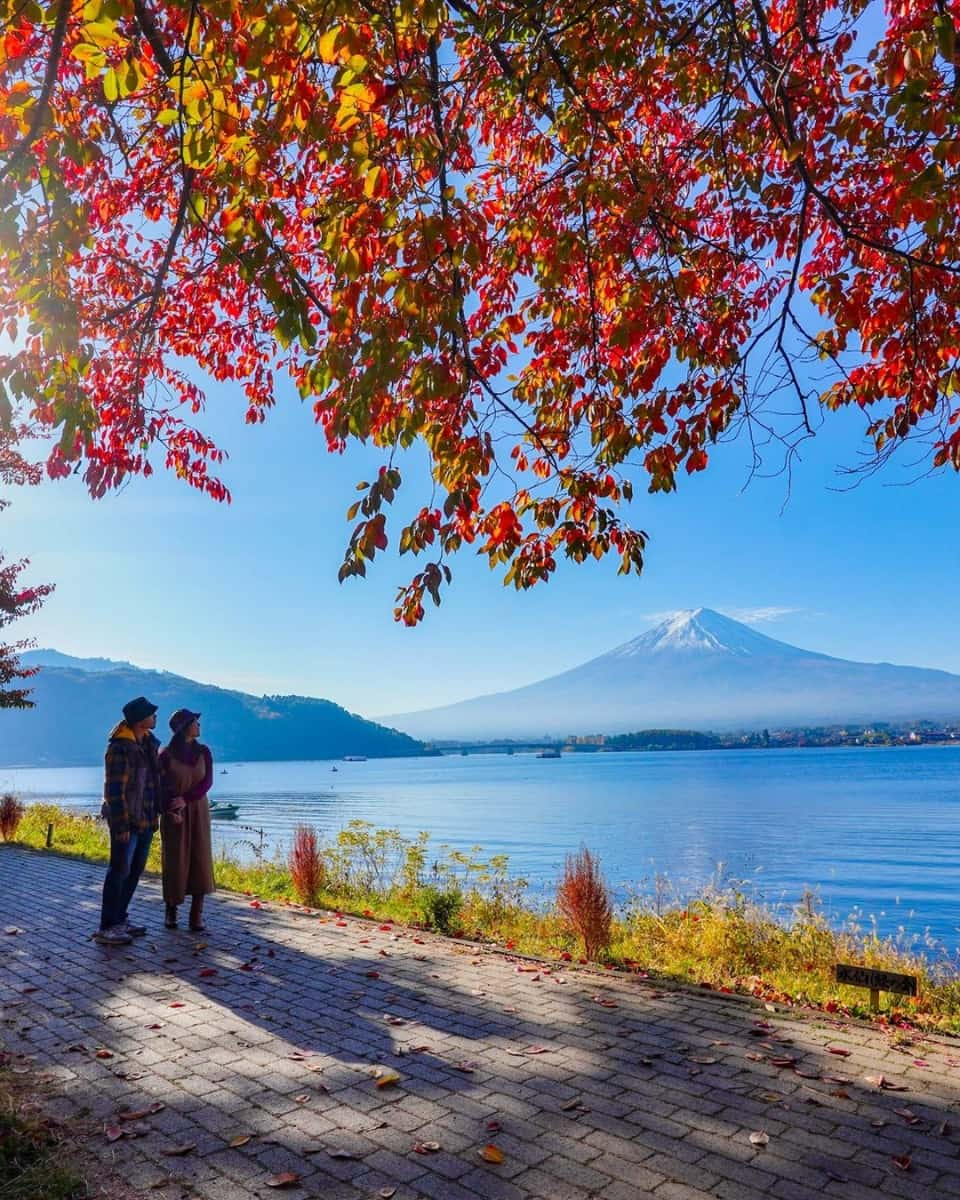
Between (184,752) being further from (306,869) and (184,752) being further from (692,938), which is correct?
(692,938)

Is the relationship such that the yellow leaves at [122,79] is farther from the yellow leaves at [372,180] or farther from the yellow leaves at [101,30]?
the yellow leaves at [372,180]

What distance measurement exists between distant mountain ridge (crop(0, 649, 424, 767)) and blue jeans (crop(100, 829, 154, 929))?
581ft

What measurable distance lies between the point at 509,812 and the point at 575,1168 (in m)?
62.1

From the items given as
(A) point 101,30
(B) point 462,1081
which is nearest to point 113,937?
(B) point 462,1081

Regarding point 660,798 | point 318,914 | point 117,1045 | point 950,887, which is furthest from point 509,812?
point 117,1045

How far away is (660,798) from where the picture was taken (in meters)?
74.2

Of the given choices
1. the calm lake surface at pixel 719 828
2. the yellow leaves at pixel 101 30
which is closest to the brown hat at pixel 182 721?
the yellow leaves at pixel 101 30

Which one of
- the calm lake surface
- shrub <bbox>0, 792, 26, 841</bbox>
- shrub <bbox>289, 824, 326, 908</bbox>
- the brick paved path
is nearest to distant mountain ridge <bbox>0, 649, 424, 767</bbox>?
the calm lake surface

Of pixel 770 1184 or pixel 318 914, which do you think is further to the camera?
pixel 318 914

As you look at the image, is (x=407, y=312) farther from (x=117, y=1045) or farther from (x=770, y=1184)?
(x=117, y=1045)

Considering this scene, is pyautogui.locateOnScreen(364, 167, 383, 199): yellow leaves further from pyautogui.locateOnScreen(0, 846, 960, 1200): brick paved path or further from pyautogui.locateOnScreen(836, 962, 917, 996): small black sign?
pyautogui.locateOnScreen(836, 962, 917, 996): small black sign

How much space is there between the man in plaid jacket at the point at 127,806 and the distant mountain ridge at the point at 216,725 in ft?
581

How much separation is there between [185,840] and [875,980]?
5.93 m

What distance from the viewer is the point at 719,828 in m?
49.6
